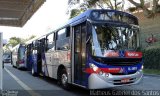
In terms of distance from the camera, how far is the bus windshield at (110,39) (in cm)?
1119

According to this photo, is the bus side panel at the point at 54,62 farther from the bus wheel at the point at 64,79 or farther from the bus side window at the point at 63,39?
the bus wheel at the point at 64,79

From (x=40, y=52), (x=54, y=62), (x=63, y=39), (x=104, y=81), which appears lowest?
(x=104, y=81)

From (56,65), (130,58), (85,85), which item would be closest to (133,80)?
(130,58)

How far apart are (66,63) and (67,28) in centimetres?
145

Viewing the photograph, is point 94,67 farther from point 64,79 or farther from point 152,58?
point 152,58

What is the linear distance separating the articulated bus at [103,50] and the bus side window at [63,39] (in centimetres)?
35

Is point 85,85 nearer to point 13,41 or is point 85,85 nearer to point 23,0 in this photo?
point 23,0

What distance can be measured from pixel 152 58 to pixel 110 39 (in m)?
19.0

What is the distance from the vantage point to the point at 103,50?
11172mm

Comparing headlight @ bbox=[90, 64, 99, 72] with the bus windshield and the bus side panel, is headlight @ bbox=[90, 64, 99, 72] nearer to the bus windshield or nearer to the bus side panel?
the bus windshield

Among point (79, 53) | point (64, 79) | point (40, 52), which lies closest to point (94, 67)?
point (79, 53)

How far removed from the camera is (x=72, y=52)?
1293cm

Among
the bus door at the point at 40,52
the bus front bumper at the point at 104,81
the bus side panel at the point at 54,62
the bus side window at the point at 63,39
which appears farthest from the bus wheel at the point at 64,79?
the bus door at the point at 40,52

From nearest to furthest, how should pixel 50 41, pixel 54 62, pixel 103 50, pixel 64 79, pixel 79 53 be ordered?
pixel 103 50 < pixel 79 53 < pixel 64 79 < pixel 54 62 < pixel 50 41
